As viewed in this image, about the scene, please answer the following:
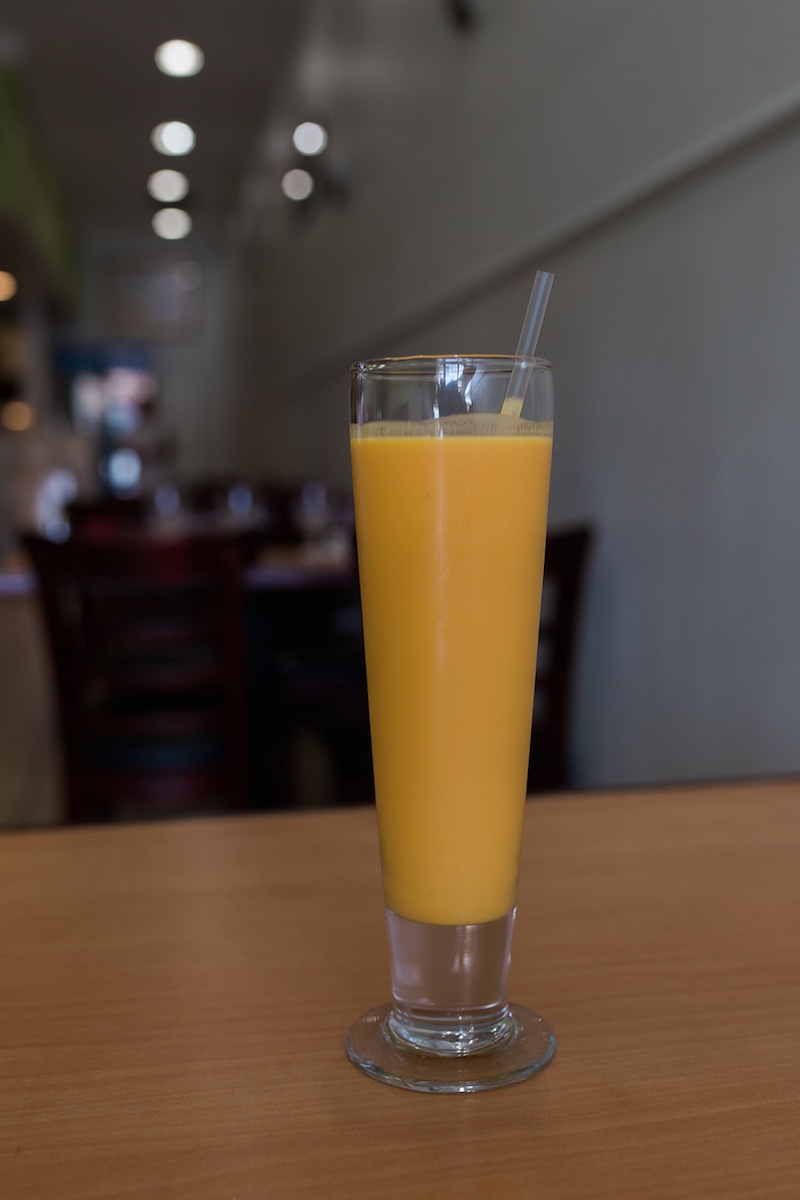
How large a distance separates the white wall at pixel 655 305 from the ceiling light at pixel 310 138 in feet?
6.31

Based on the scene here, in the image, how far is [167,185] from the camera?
995 cm

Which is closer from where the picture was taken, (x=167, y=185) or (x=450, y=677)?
(x=450, y=677)

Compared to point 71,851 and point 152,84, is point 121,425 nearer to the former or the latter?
point 152,84

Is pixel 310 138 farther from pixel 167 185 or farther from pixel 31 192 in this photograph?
pixel 167 185

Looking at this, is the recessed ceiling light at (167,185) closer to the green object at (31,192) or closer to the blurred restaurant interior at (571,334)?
the green object at (31,192)

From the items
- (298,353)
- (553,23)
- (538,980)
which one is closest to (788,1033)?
(538,980)

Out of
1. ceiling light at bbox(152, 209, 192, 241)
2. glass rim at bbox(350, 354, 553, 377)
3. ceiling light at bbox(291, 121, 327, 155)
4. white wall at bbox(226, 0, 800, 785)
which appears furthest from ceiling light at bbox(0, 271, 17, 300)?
glass rim at bbox(350, 354, 553, 377)

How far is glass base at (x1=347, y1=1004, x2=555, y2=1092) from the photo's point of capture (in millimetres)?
381

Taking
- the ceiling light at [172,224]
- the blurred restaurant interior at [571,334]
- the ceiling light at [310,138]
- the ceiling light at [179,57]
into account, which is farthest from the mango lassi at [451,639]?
the ceiling light at [172,224]

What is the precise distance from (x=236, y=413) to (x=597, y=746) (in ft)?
32.8

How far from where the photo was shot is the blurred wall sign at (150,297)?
12047 millimetres

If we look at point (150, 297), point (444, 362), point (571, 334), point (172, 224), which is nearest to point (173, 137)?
point (172, 224)

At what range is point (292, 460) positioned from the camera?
25.6 ft

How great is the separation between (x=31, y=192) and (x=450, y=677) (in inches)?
314
